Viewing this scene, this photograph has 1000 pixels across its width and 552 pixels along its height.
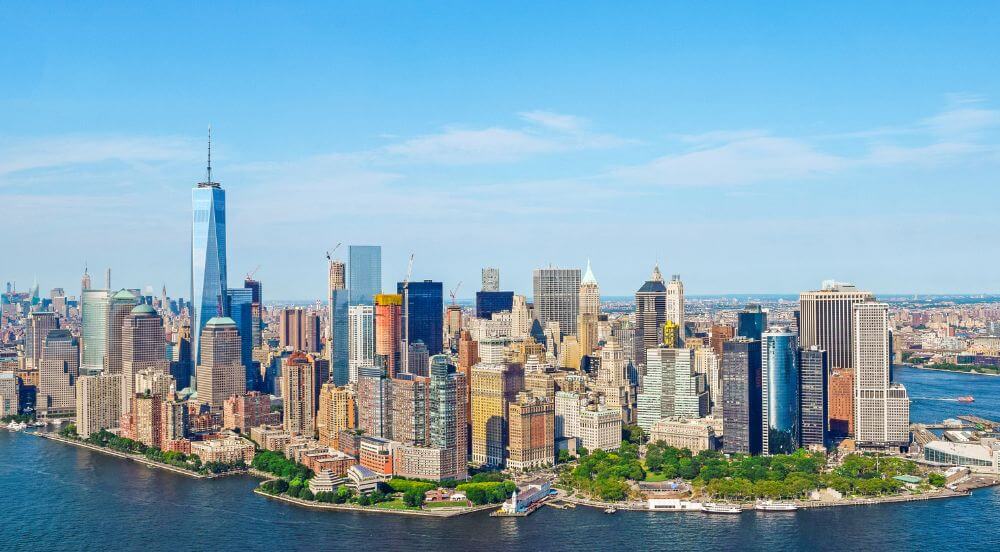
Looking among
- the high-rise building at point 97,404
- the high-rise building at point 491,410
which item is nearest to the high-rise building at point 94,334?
the high-rise building at point 97,404

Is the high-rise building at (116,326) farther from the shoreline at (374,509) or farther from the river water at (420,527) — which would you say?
the shoreline at (374,509)

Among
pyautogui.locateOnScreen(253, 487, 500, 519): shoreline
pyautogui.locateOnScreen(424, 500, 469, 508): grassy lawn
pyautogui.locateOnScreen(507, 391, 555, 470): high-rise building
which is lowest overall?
pyautogui.locateOnScreen(253, 487, 500, 519): shoreline

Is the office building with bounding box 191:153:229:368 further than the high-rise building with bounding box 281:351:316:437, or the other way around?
the office building with bounding box 191:153:229:368

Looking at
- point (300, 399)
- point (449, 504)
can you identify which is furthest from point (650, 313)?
point (449, 504)

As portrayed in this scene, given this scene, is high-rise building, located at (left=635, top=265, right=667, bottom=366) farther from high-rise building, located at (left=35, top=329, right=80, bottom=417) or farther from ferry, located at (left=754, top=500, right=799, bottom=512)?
high-rise building, located at (left=35, top=329, right=80, bottom=417)

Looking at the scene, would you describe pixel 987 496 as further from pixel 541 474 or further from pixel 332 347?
pixel 332 347

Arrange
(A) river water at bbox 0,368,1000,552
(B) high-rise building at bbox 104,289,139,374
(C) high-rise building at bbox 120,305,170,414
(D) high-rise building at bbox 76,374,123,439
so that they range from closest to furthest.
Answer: (A) river water at bbox 0,368,1000,552, (D) high-rise building at bbox 76,374,123,439, (C) high-rise building at bbox 120,305,170,414, (B) high-rise building at bbox 104,289,139,374

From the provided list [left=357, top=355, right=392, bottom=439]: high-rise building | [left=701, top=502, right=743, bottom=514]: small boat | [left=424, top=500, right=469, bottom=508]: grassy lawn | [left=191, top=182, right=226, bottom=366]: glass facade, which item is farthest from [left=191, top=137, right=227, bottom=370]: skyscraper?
[left=701, top=502, right=743, bottom=514]: small boat
